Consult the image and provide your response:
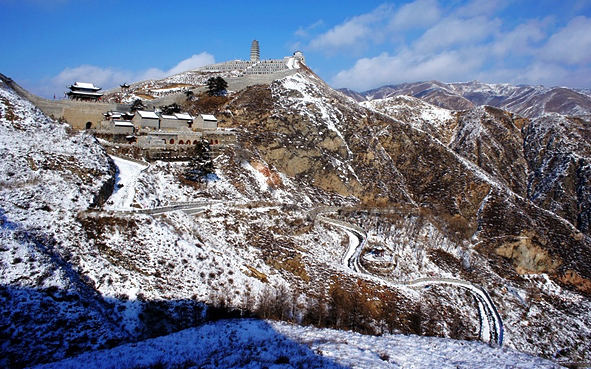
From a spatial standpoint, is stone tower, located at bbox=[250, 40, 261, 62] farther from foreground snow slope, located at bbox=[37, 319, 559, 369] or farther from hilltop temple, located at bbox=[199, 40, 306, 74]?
foreground snow slope, located at bbox=[37, 319, 559, 369]

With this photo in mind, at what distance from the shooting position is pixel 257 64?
103375mm

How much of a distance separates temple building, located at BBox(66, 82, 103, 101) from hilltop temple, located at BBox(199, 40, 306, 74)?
4613 centimetres

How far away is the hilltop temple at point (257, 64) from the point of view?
320 feet

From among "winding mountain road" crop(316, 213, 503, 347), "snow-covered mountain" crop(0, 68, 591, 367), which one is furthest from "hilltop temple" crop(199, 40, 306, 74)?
"winding mountain road" crop(316, 213, 503, 347)

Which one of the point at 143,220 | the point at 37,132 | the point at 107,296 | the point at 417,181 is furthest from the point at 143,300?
the point at 417,181

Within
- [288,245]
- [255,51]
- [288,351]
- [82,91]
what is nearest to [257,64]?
[255,51]

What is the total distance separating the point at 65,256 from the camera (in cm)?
2369

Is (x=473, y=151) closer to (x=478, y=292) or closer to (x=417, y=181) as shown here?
(x=417, y=181)

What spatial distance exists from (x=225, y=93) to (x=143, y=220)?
48.2m

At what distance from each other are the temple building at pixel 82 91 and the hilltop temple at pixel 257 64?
46.1m

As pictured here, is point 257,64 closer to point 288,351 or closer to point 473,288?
point 473,288

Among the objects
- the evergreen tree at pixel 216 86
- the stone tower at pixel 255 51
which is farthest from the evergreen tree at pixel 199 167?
the stone tower at pixel 255 51

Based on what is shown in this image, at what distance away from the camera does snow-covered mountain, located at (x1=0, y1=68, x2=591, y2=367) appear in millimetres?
20250

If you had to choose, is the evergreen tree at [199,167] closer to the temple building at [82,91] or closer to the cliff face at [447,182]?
the cliff face at [447,182]
